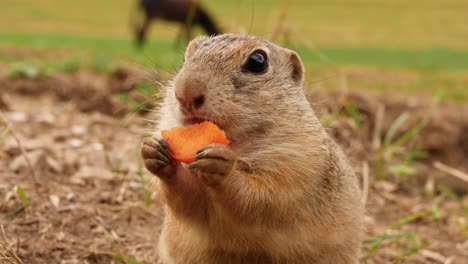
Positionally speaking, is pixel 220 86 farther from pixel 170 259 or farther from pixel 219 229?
pixel 170 259

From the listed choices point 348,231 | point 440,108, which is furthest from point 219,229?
point 440,108

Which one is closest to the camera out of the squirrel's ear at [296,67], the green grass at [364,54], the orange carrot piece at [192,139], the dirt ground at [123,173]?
the orange carrot piece at [192,139]

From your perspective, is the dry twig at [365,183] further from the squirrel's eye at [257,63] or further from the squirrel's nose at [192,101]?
the squirrel's nose at [192,101]

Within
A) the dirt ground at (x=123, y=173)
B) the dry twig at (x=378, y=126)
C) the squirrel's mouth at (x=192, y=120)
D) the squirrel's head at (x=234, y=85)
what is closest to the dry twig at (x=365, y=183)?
the dirt ground at (x=123, y=173)

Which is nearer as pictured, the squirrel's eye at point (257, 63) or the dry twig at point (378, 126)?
the squirrel's eye at point (257, 63)

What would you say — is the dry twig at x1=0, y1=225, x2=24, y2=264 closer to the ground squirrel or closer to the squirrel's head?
the ground squirrel

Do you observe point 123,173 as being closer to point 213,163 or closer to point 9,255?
point 9,255

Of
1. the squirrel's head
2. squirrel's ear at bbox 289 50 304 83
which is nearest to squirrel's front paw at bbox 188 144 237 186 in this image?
the squirrel's head

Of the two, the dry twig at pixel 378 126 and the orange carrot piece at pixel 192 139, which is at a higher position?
the orange carrot piece at pixel 192 139
